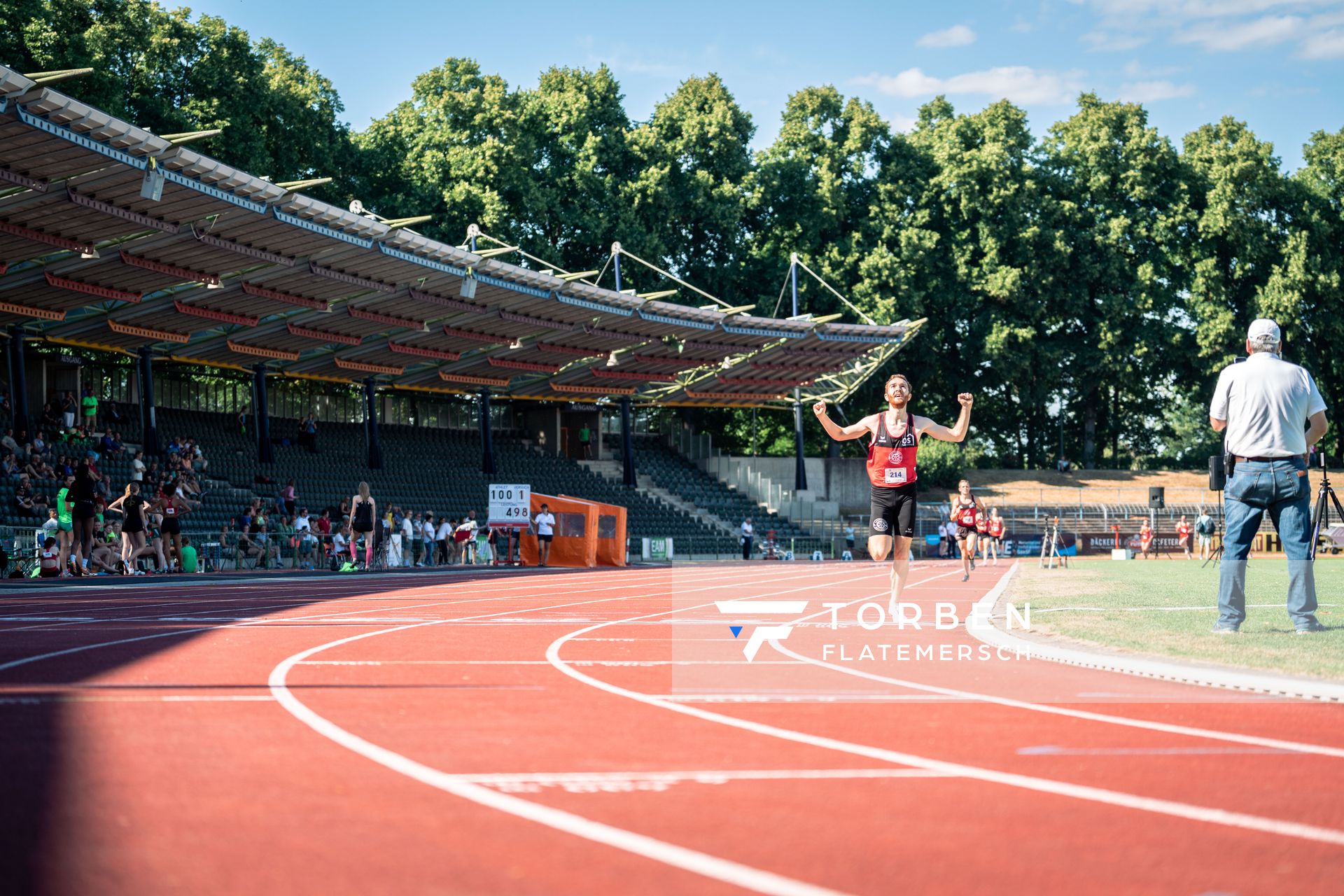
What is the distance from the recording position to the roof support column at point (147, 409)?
36906 mm

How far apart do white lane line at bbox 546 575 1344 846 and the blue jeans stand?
506 centimetres

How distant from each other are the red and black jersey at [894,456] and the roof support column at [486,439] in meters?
37.1

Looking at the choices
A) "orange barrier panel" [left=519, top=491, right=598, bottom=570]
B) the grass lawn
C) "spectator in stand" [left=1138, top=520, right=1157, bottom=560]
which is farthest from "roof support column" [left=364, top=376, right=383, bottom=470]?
"spectator in stand" [left=1138, top=520, right=1157, bottom=560]

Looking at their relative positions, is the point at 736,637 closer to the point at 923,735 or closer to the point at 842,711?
the point at 842,711

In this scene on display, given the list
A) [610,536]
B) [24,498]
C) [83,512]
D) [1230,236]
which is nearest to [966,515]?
[610,536]

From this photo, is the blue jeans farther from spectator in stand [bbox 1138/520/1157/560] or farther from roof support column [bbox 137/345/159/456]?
spectator in stand [bbox 1138/520/1157/560]

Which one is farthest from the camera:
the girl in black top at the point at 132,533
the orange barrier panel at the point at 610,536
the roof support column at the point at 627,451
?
the roof support column at the point at 627,451

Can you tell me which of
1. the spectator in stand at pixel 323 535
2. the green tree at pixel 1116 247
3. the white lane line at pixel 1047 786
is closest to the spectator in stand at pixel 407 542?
the spectator in stand at pixel 323 535

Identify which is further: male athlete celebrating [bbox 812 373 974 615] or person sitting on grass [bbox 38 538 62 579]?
person sitting on grass [bbox 38 538 62 579]


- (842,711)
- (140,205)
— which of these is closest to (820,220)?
(140,205)

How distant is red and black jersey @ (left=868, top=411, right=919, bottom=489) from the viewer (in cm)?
1225

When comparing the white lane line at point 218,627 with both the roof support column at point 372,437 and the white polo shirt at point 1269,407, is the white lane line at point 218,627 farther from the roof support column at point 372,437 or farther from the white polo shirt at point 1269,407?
the roof support column at point 372,437

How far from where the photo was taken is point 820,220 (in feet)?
209

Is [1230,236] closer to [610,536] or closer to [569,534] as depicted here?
[610,536]
